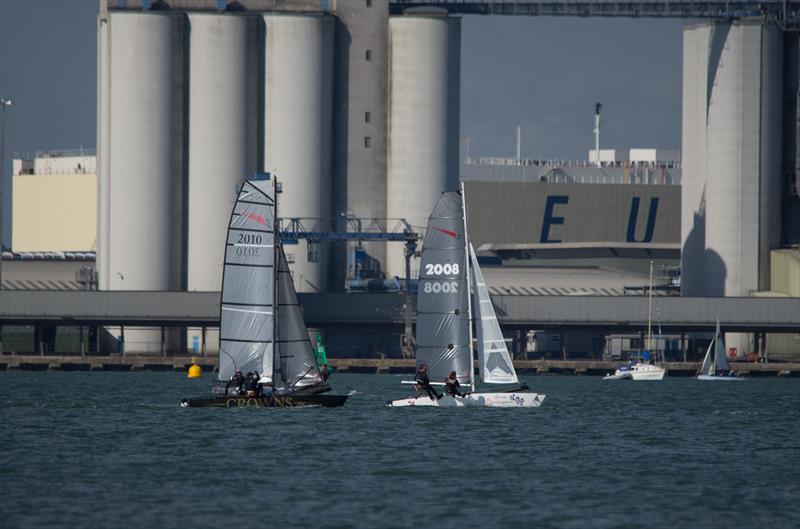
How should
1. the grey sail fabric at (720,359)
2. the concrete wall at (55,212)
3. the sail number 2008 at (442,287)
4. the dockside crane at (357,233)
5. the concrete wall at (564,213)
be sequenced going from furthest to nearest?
the concrete wall at (55,212) < the concrete wall at (564,213) < the dockside crane at (357,233) < the grey sail fabric at (720,359) < the sail number 2008 at (442,287)

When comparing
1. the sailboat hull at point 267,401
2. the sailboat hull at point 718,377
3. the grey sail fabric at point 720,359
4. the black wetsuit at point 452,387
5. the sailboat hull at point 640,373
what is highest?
the black wetsuit at point 452,387

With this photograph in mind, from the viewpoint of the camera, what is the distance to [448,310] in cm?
6794

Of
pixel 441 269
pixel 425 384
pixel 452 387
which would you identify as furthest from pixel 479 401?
pixel 441 269

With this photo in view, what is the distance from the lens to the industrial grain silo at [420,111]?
12925 cm

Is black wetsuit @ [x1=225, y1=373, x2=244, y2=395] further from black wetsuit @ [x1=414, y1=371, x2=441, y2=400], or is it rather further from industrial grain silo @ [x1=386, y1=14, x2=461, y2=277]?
industrial grain silo @ [x1=386, y1=14, x2=461, y2=277]

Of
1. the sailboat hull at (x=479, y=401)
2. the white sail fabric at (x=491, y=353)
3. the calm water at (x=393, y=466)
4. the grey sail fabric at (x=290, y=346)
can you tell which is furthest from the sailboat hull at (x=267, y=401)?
the white sail fabric at (x=491, y=353)

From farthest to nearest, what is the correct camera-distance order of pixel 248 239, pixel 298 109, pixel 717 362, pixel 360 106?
pixel 360 106 < pixel 298 109 < pixel 717 362 < pixel 248 239

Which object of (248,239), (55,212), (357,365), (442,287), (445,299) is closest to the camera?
(248,239)

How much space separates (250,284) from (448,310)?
7.95m

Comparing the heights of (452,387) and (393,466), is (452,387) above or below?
above

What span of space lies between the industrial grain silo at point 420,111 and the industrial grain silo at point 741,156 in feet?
65.7

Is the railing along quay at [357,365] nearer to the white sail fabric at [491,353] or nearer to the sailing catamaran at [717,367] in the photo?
the sailing catamaran at [717,367]

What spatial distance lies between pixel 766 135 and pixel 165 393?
203ft

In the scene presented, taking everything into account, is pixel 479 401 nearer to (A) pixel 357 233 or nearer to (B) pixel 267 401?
(B) pixel 267 401
